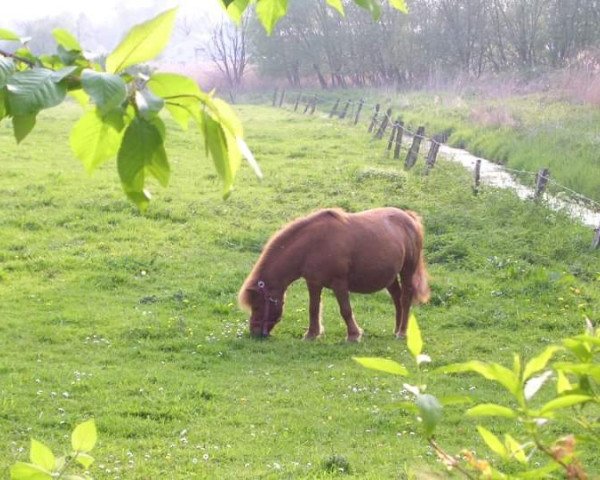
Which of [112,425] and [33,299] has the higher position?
[112,425]

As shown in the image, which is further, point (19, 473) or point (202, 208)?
point (202, 208)

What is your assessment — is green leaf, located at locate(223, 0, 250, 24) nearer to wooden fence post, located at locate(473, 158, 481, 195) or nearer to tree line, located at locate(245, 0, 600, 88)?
wooden fence post, located at locate(473, 158, 481, 195)

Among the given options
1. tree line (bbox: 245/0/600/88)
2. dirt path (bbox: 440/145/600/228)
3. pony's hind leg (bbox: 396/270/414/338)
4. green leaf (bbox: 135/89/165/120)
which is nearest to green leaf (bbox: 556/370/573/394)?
green leaf (bbox: 135/89/165/120)

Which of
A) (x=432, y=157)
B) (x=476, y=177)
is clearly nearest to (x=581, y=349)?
(x=476, y=177)

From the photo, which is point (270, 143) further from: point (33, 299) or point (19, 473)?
point (19, 473)

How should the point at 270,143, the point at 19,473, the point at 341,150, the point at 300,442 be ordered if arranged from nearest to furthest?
the point at 19,473
the point at 300,442
the point at 341,150
the point at 270,143

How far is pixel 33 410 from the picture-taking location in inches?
268

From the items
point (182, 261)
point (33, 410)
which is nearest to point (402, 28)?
point (182, 261)

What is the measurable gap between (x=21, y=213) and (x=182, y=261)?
146 inches

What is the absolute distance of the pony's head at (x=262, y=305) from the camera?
29.6 feet

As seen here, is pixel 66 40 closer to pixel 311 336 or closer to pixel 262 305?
pixel 262 305

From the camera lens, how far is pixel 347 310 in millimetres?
9047

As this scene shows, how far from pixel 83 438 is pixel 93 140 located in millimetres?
429

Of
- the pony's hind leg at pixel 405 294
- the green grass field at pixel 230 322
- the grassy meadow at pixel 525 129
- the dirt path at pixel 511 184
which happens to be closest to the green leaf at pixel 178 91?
the green grass field at pixel 230 322
